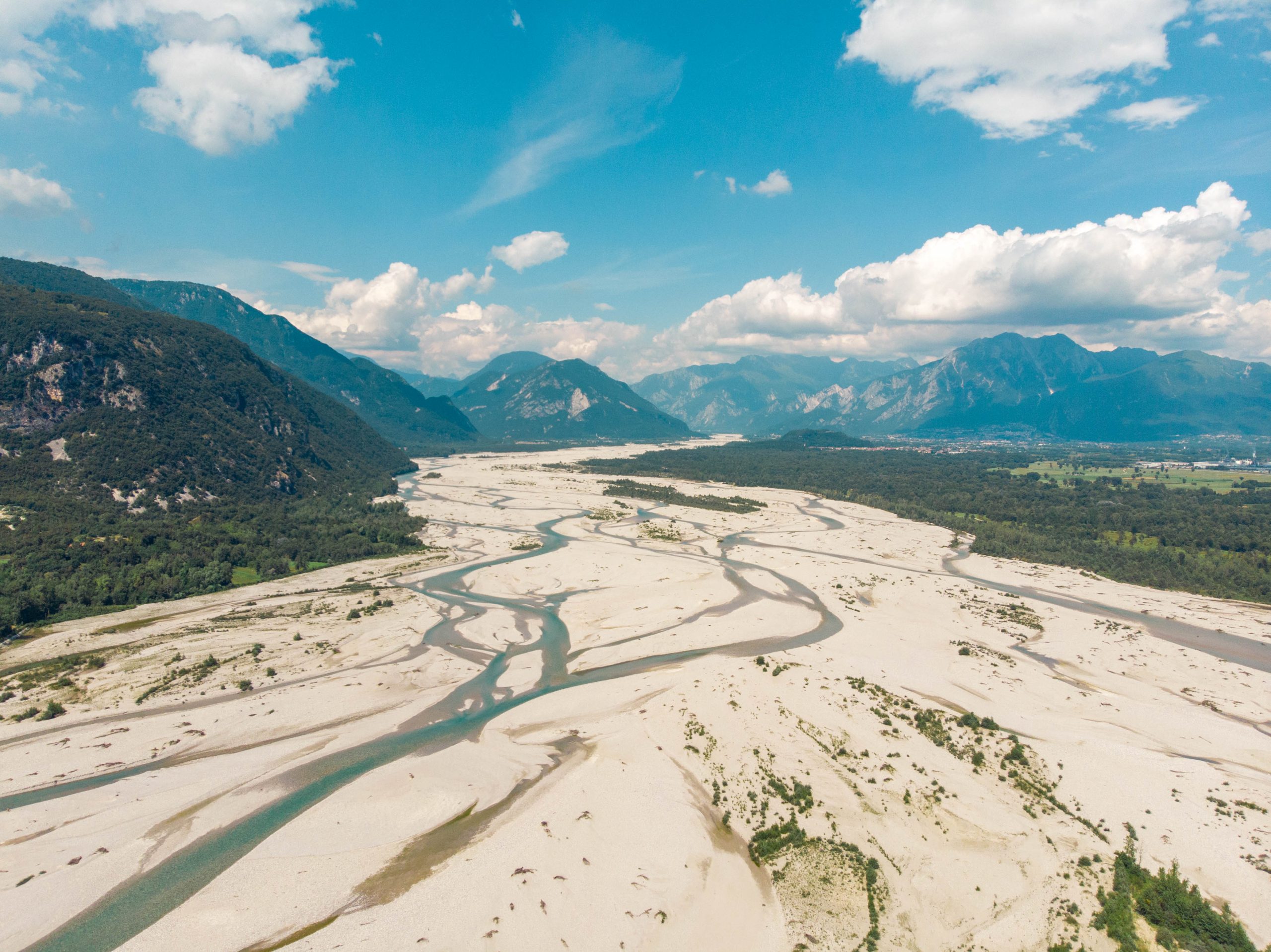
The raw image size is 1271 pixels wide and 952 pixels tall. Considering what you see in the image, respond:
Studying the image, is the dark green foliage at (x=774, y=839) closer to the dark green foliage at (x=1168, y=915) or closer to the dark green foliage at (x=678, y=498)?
the dark green foliage at (x=1168, y=915)

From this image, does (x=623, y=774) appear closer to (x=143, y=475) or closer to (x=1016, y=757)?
(x=1016, y=757)

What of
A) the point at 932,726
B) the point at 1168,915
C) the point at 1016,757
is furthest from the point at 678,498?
the point at 1168,915

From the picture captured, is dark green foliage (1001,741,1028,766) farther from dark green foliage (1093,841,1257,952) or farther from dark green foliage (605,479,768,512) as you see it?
dark green foliage (605,479,768,512)

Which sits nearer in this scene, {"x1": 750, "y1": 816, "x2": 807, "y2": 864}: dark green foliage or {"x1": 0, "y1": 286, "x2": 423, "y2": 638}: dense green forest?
{"x1": 750, "y1": 816, "x2": 807, "y2": 864}: dark green foliage

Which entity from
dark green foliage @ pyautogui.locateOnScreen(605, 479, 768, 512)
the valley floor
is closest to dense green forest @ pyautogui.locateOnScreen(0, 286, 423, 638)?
the valley floor

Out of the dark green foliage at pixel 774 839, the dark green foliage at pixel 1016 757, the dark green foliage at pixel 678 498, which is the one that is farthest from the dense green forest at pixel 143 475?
the dark green foliage at pixel 1016 757

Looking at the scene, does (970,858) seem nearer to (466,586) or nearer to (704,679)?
(704,679)

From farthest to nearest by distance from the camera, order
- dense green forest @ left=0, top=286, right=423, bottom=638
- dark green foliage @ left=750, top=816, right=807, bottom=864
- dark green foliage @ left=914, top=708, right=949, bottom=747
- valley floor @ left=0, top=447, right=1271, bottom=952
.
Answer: dense green forest @ left=0, top=286, right=423, bottom=638 → dark green foliage @ left=914, top=708, right=949, bottom=747 → dark green foliage @ left=750, top=816, right=807, bottom=864 → valley floor @ left=0, top=447, right=1271, bottom=952
